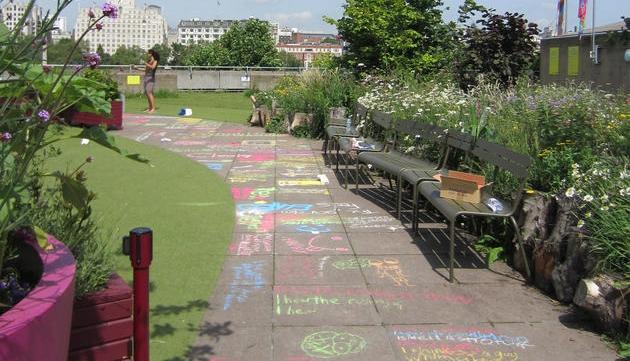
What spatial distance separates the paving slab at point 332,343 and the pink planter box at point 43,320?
148 centimetres

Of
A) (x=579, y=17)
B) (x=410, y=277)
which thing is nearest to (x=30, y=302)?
(x=410, y=277)

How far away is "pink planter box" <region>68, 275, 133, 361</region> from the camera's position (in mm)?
3078

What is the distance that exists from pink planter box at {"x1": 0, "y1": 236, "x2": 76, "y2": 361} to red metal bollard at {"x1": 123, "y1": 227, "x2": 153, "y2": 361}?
12.5 inches

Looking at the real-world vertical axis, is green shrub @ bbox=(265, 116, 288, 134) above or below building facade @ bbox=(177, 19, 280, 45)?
below

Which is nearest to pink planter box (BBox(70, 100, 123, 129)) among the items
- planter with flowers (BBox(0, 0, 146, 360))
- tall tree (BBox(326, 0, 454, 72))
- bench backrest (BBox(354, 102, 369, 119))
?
tall tree (BBox(326, 0, 454, 72))

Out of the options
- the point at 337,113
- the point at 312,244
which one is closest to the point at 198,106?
the point at 337,113

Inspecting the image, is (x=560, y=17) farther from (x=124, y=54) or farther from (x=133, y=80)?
(x=133, y=80)

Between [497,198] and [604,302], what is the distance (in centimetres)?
178

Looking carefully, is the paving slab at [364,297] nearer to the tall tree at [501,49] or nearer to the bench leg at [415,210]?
the bench leg at [415,210]

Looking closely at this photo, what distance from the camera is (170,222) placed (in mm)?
6578

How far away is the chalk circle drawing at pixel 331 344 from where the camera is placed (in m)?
3.69

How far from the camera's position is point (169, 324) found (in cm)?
403

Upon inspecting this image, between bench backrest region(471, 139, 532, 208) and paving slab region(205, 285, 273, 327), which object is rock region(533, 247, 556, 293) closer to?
bench backrest region(471, 139, 532, 208)

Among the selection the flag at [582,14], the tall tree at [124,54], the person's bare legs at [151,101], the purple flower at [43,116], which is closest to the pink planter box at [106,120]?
the tall tree at [124,54]
